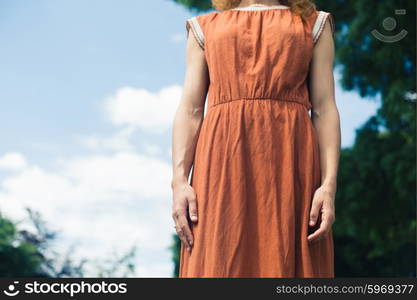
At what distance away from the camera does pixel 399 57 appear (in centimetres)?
1024

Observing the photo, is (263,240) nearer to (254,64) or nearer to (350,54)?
(254,64)

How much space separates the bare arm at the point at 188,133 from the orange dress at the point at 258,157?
0.03 meters

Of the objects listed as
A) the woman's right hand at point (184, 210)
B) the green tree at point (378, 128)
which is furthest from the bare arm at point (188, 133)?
the green tree at point (378, 128)

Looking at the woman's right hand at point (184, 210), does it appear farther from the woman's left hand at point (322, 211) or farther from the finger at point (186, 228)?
the woman's left hand at point (322, 211)

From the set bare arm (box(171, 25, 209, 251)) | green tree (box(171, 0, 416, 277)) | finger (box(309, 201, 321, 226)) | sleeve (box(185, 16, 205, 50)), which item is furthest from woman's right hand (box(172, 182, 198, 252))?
green tree (box(171, 0, 416, 277))

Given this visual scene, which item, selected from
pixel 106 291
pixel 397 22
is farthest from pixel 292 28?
pixel 397 22

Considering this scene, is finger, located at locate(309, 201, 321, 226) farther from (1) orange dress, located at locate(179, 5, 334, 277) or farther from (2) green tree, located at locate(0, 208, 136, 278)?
(2) green tree, located at locate(0, 208, 136, 278)

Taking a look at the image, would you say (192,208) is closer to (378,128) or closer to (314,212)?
(314,212)

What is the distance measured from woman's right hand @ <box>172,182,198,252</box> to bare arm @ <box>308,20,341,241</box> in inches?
14.5

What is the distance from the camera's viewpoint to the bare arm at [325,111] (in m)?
2.25

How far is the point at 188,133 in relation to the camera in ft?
7.68

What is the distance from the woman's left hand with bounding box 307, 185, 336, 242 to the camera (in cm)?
217

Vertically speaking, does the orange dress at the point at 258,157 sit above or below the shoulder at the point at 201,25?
below

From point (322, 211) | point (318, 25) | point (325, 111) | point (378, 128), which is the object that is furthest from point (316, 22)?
point (378, 128)
